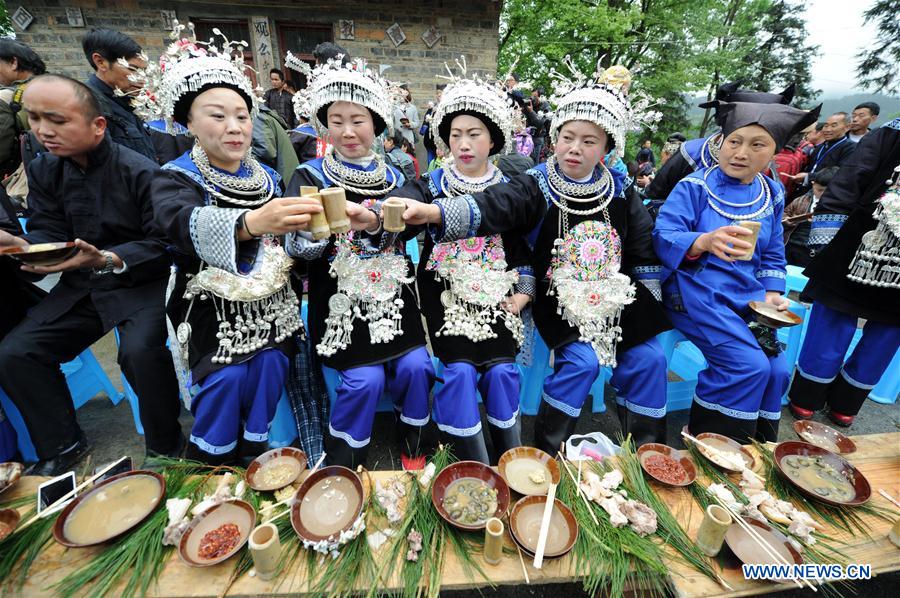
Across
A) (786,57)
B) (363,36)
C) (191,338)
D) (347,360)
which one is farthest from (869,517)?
(786,57)

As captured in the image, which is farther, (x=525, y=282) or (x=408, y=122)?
(x=408, y=122)

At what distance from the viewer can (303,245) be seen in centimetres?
202

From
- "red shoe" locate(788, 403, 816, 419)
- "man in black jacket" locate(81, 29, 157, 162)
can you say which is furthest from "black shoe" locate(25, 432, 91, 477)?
"red shoe" locate(788, 403, 816, 419)

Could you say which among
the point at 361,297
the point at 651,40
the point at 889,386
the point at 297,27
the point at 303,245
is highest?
the point at 651,40

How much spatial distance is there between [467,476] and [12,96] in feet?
14.4

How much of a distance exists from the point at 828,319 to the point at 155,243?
14.8 ft

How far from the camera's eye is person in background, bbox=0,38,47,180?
3088 millimetres

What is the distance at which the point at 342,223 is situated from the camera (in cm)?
166

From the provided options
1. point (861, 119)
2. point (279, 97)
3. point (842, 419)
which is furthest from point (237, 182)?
point (861, 119)

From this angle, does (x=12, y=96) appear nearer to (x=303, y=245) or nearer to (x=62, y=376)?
(x=62, y=376)

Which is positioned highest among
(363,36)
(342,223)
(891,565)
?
(363,36)

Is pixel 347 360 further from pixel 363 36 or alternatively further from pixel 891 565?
pixel 363 36

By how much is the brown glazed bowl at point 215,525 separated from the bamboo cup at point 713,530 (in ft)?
5.05

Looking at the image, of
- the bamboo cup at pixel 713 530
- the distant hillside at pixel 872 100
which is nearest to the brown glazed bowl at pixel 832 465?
the bamboo cup at pixel 713 530
